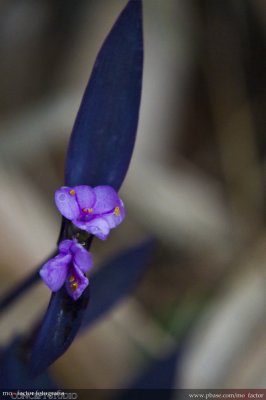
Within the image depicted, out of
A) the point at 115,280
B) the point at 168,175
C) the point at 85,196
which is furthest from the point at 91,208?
the point at 168,175

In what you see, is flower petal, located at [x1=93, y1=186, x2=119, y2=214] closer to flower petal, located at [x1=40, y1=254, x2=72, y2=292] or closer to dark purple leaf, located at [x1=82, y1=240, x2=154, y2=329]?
flower petal, located at [x1=40, y1=254, x2=72, y2=292]

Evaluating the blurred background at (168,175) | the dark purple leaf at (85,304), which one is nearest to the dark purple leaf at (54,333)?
the dark purple leaf at (85,304)

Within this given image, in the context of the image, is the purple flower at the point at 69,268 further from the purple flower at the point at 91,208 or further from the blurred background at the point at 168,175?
the blurred background at the point at 168,175

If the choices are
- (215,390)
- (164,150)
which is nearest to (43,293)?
(215,390)

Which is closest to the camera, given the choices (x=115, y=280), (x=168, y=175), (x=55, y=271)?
(x=55, y=271)

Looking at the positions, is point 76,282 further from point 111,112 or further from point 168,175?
point 168,175

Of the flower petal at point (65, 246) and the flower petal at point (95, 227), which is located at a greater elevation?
the flower petal at point (95, 227)

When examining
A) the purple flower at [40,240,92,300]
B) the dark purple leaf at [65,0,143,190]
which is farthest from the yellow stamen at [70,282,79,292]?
the dark purple leaf at [65,0,143,190]

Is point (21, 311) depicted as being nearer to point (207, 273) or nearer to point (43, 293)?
point (43, 293)
